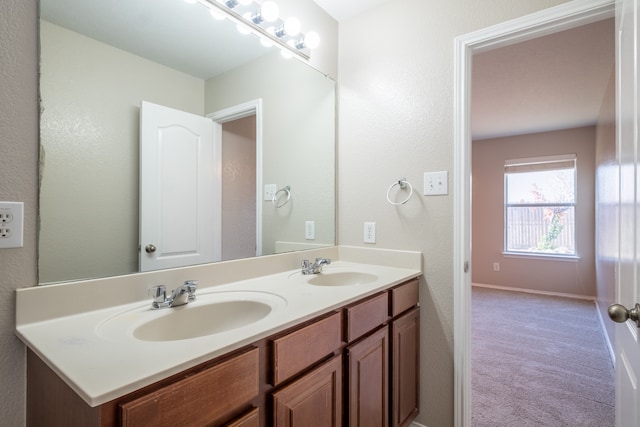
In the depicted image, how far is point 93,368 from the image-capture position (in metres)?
0.64

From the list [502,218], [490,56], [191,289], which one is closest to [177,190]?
[191,289]

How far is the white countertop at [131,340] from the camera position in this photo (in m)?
0.61

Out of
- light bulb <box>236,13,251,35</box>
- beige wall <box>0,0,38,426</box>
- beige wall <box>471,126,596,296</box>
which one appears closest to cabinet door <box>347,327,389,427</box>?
beige wall <box>0,0,38,426</box>

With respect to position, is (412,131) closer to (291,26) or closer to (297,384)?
(291,26)

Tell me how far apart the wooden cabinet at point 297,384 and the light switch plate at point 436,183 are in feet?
1.55

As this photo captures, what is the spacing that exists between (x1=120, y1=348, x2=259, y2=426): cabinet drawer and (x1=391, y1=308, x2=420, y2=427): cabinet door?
82cm

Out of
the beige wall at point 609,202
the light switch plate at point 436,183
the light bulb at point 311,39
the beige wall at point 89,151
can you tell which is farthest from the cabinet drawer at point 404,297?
the light bulb at point 311,39

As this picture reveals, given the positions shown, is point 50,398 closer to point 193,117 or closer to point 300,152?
point 193,117

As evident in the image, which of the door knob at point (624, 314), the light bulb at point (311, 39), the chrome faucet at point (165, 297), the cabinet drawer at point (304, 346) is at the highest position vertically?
the light bulb at point (311, 39)

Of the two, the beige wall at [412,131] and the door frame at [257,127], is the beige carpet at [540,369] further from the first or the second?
the door frame at [257,127]

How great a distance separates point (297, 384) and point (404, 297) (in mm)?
745

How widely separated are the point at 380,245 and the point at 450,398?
813 millimetres

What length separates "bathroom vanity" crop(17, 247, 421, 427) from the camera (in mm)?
628

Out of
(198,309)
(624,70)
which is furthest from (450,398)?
(624,70)
